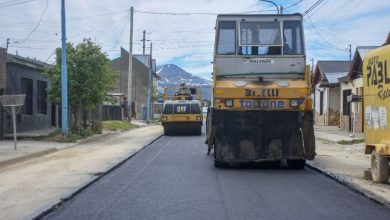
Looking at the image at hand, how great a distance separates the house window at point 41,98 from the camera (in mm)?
34031

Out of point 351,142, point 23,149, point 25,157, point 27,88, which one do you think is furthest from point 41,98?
point 351,142

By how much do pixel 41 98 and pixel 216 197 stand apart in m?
25.9

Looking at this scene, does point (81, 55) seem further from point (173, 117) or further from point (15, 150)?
point (15, 150)

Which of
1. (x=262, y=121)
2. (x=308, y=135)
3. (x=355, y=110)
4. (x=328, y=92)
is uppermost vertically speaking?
(x=328, y=92)

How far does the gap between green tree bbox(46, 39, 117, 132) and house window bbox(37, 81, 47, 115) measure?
12.3 feet

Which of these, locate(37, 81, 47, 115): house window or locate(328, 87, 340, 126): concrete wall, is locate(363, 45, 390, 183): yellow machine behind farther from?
locate(328, 87, 340, 126): concrete wall

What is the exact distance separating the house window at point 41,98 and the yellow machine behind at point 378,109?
24.0 meters

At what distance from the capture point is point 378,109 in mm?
12695

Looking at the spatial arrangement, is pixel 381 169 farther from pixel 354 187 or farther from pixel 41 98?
pixel 41 98

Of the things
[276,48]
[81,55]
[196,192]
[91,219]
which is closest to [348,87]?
[81,55]

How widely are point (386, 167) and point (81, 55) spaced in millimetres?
20581

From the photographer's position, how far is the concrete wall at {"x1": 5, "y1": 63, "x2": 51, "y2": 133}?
28612 mm

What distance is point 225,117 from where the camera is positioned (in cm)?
1522

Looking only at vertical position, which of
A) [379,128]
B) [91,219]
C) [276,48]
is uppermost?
[276,48]
